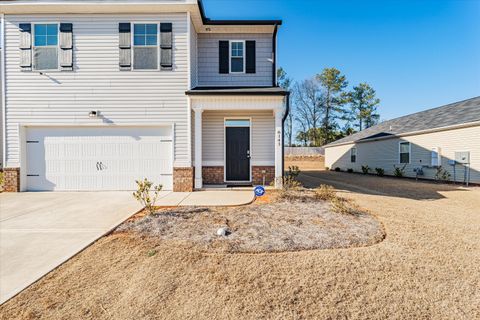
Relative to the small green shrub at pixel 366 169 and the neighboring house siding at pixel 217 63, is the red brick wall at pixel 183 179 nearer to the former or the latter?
the neighboring house siding at pixel 217 63

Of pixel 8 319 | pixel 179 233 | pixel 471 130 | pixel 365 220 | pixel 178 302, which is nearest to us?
pixel 8 319

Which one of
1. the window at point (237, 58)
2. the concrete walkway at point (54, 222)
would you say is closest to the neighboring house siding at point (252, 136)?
the concrete walkway at point (54, 222)

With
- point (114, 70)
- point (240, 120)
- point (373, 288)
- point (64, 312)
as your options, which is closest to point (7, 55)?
point (114, 70)

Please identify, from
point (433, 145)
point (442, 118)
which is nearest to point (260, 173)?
point (433, 145)

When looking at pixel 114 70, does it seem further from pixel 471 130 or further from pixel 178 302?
pixel 471 130

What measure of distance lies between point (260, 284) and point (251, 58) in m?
8.77

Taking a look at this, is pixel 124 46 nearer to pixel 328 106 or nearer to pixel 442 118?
pixel 442 118

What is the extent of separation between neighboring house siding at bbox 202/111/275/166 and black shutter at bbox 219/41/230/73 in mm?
1906

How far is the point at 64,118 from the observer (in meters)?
8.02

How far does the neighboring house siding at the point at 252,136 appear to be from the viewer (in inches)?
351

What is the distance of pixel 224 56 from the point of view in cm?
935

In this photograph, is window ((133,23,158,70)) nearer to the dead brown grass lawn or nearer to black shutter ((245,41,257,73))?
black shutter ((245,41,257,73))

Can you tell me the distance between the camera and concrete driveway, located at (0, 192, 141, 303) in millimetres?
2997

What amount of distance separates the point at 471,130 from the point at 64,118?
17326 mm
